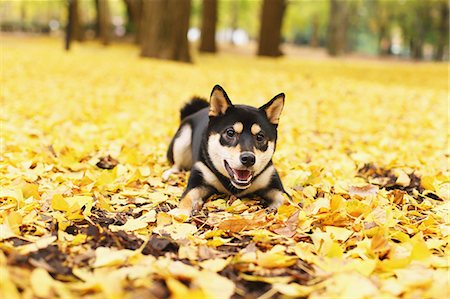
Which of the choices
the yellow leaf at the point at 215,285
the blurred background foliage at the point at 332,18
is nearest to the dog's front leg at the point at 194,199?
the yellow leaf at the point at 215,285

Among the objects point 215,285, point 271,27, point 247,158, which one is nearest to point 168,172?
point 247,158

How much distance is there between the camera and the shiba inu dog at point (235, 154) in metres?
3.65

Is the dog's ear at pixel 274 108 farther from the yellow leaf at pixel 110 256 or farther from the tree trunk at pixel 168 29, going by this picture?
the tree trunk at pixel 168 29

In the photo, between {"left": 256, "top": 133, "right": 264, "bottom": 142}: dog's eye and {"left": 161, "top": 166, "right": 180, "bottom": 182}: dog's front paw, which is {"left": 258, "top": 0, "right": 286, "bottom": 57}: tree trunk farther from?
{"left": 256, "top": 133, "right": 264, "bottom": 142}: dog's eye

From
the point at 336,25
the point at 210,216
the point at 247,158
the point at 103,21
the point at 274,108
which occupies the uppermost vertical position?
the point at 336,25

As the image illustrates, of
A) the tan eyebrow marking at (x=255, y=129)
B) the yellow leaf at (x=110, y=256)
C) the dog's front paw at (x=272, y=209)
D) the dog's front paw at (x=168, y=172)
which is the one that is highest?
the tan eyebrow marking at (x=255, y=129)

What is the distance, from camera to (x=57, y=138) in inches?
237

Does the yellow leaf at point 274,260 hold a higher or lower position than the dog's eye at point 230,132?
lower

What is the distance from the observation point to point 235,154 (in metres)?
3.58

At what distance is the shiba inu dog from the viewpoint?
12.0ft

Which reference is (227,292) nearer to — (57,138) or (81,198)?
(81,198)

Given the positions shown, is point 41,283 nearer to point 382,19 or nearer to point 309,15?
point 382,19

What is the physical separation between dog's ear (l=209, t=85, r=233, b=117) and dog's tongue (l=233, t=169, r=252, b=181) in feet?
1.48

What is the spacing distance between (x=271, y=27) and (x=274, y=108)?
21.0 m
